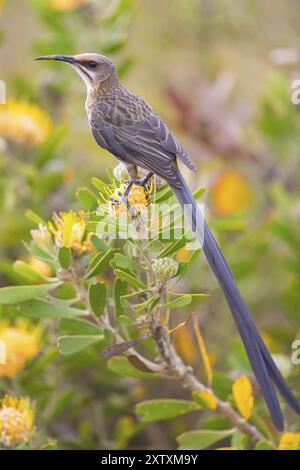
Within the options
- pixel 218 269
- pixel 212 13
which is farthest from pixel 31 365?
pixel 212 13

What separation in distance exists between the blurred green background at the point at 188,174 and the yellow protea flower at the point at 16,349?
3 cm

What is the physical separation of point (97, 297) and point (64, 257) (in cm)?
11

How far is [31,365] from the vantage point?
1911 millimetres

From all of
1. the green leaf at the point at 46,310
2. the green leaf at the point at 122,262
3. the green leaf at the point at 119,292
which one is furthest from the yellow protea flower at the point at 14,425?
the green leaf at the point at 122,262

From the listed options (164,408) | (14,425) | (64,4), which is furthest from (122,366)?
(64,4)

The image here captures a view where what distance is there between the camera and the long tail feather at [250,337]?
1.40 meters

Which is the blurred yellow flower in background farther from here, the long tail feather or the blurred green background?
the long tail feather

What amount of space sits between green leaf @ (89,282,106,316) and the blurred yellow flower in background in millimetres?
1331

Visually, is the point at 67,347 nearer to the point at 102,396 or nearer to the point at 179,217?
the point at 179,217

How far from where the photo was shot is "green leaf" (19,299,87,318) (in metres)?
1.60

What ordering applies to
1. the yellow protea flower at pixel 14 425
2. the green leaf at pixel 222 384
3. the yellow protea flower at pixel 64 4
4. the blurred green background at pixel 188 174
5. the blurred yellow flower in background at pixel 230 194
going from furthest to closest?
1. the blurred yellow flower in background at pixel 230 194
2. the yellow protea flower at pixel 64 4
3. the blurred green background at pixel 188 174
4. the green leaf at pixel 222 384
5. the yellow protea flower at pixel 14 425

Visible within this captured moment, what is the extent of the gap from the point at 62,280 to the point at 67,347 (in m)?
0.15

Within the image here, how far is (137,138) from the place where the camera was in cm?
174

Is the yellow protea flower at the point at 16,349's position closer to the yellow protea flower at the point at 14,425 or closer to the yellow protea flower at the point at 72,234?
the yellow protea flower at the point at 14,425
